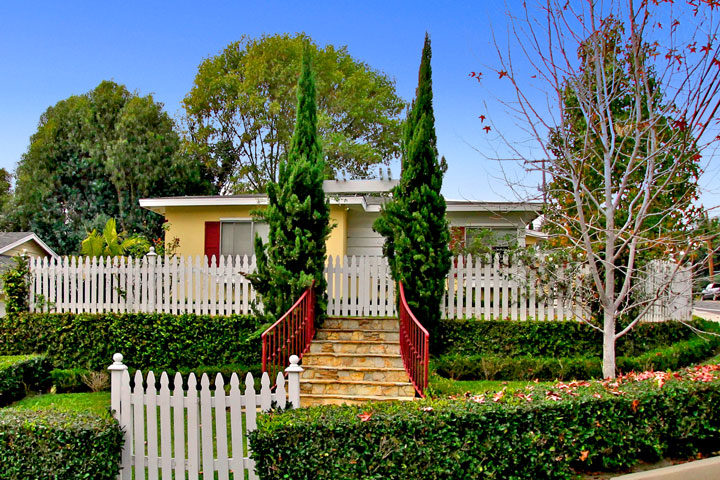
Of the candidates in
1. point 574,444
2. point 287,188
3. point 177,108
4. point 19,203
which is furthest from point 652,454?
point 19,203

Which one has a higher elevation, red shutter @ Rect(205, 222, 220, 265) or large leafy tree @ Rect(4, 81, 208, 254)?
large leafy tree @ Rect(4, 81, 208, 254)

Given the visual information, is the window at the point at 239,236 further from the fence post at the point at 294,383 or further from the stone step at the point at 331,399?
the fence post at the point at 294,383

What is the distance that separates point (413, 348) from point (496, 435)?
358 centimetres

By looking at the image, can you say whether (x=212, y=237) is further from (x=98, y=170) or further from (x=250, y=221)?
(x=98, y=170)

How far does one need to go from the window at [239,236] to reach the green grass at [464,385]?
7.01 metres

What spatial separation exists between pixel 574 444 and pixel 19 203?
28.1 meters

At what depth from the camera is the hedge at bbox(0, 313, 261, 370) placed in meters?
10.1

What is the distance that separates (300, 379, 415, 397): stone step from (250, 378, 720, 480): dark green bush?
123 inches

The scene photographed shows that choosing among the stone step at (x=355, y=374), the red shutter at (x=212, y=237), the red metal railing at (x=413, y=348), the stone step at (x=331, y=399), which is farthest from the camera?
the red shutter at (x=212, y=237)

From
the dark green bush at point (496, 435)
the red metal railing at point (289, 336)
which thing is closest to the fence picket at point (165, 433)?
the dark green bush at point (496, 435)

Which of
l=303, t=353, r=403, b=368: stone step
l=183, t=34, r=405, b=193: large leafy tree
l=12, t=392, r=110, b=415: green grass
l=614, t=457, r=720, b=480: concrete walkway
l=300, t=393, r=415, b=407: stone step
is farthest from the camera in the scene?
l=183, t=34, r=405, b=193: large leafy tree

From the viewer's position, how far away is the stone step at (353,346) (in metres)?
9.13

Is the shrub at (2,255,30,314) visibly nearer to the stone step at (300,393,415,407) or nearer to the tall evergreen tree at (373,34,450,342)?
the stone step at (300,393,415,407)

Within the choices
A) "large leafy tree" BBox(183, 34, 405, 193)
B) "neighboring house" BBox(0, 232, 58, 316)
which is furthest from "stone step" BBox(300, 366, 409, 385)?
"large leafy tree" BBox(183, 34, 405, 193)
